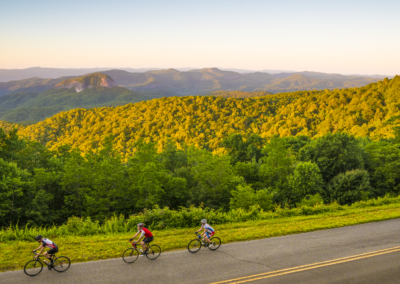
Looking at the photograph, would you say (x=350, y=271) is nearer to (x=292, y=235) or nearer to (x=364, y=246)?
(x=364, y=246)

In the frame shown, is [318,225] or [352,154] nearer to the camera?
[318,225]

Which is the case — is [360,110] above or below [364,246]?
above

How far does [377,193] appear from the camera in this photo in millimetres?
31562

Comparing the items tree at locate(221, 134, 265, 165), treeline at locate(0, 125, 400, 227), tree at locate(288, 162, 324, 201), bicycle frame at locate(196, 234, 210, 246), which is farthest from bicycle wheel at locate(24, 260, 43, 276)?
tree at locate(221, 134, 265, 165)

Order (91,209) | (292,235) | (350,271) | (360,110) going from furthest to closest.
Result: 1. (360,110)
2. (91,209)
3. (292,235)
4. (350,271)

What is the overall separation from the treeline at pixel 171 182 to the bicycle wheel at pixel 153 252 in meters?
11.2

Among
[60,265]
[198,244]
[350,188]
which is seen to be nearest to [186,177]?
[350,188]

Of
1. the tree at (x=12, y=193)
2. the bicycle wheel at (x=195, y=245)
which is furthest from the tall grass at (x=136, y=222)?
the tree at (x=12, y=193)

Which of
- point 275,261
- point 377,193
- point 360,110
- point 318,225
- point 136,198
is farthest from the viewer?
point 360,110

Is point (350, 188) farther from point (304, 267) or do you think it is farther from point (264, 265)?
point (264, 265)

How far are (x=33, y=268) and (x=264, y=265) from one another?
32.5 ft

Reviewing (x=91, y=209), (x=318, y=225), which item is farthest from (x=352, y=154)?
(x=91, y=209)

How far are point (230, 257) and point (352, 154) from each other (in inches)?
1143

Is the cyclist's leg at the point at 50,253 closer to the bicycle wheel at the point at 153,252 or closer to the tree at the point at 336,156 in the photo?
the bicycle wheel at the point at 153,252
